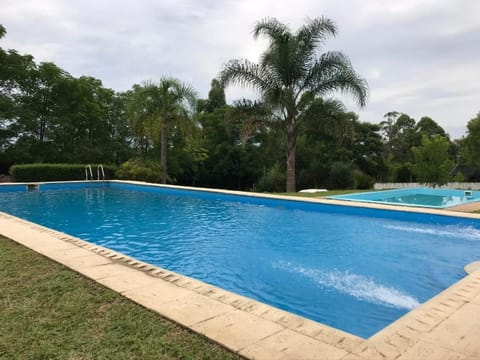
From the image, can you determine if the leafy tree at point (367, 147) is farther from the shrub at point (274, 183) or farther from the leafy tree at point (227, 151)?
the shrub at point (274, 183)

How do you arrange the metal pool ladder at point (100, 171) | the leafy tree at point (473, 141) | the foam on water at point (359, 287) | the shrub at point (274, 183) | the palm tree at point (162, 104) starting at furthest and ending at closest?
1. the leafy tree at point (473, 141)
2. the metal pool ladder at point (100, 171)
3. the shrub at point (274, 183)
4. the palm tree at point (162, 104)
5. the foam on water at point (359, 287)

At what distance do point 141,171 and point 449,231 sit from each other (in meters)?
15.9

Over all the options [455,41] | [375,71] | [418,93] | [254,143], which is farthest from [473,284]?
[254,143]

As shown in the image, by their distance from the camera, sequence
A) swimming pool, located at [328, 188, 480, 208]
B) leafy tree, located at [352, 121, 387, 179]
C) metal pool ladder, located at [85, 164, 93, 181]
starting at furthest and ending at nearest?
leafy tree, located at [352, 121, 387, 179], metal pool ladder, located at [85, 164, 93, 181], swimming pool, located at [328, 188, 480, 208]

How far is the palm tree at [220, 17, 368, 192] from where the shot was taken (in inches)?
542

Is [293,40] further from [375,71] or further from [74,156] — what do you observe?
[74,156]

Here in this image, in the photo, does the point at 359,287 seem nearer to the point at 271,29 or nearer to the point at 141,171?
the point at 271,29

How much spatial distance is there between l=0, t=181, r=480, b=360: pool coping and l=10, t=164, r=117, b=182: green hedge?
17.6 m

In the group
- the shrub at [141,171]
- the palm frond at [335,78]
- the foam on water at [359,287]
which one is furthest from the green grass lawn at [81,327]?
the shrub at [141,171]

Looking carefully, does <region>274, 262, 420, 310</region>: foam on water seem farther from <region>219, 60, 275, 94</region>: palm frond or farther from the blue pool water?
<region>219, 60, 275, 94</region>: palm frond

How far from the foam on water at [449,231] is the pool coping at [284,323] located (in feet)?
10.8

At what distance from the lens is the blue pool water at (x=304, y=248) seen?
3.88 m

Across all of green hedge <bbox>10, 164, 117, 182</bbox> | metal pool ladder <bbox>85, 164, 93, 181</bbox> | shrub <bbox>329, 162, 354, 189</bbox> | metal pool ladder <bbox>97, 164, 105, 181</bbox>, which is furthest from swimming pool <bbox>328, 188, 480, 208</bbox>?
green hedge <bbox>10, 164, 117, 182</bbox>

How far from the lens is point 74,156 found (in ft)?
81.0
